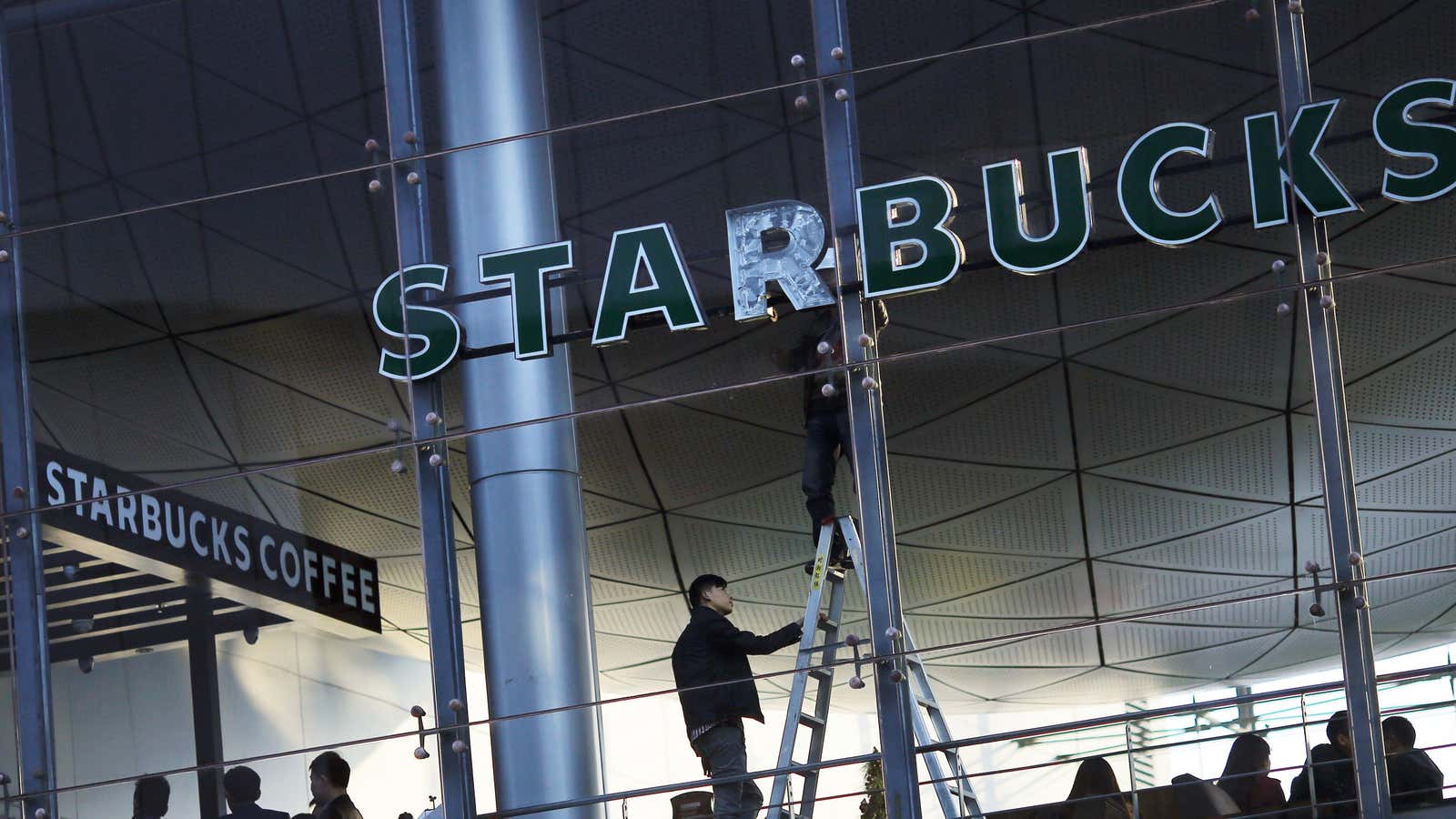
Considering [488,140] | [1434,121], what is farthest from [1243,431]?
[488,140]

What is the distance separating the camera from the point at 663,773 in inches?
427

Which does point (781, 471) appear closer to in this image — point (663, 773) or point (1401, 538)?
point (663, 773)

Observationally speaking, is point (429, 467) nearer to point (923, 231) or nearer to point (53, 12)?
point (923, 231)

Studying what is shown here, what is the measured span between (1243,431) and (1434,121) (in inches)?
80.1

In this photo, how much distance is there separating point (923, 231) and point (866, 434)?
1.20 m

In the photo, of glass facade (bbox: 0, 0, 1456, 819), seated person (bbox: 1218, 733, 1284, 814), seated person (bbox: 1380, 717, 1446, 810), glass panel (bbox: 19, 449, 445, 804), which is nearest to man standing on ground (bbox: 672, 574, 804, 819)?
glass facade (bbox: 0, 0, 1456, 819)

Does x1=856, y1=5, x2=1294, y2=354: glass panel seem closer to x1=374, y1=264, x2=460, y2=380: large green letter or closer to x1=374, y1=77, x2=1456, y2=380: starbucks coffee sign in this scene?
x1=374, y1=77, x2=1456, y2=380: starbucks coffee sign

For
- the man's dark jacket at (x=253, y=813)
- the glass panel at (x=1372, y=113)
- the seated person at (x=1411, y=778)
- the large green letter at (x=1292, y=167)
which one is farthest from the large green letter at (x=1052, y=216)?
the man's dark jacket at (x=253, y=813)

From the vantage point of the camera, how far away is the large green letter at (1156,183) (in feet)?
33.8

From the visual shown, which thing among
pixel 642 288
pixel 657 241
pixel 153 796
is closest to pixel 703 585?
pixel 642 288

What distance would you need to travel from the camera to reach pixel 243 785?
38.0ft

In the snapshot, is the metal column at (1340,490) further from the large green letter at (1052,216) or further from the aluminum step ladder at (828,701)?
the aluminum step ladder at (828,701)

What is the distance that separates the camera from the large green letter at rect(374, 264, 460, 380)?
1122cm

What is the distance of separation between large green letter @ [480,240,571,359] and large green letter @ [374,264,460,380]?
0.34 meters
